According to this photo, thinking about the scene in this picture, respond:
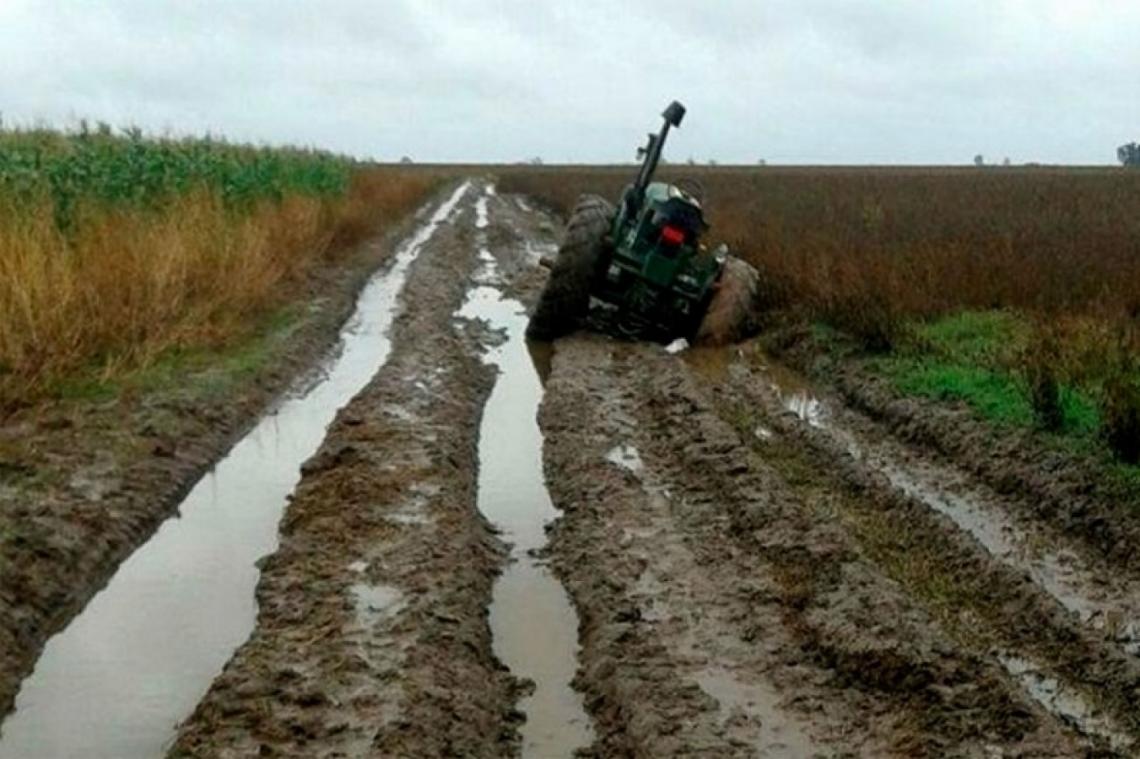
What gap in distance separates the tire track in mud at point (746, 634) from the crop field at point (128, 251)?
380 centimetres

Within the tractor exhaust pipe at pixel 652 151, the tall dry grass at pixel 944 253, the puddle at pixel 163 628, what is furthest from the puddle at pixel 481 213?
the puddle at pixel 163 628

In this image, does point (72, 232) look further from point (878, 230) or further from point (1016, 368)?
point (878, 230)

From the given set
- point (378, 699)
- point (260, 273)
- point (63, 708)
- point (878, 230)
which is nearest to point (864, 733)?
point (378, 699)

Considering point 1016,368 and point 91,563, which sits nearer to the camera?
point 91,563

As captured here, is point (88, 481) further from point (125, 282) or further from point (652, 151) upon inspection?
point (652, 151)

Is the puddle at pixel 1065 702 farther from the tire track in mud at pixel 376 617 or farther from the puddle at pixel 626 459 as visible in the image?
the puddle at pixel 626 459

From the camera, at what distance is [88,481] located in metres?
Answer: 7.27

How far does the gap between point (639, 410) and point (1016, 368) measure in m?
2.67

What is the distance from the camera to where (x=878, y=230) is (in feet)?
62.9

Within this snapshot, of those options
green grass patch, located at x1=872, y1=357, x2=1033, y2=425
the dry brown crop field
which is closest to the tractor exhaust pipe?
the dry brown crop field

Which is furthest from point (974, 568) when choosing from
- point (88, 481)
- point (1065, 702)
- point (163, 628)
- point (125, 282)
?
point (125, 282)

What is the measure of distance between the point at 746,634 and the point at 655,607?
48 centimetres

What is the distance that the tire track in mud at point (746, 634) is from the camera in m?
4.61

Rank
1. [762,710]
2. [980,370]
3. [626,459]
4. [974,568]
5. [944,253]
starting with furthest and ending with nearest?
[944,253], [980,370], [626,459], [974,568], [762,710]
